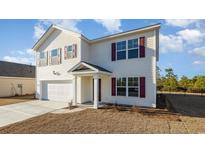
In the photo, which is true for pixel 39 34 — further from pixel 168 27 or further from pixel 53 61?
pixel 168 27

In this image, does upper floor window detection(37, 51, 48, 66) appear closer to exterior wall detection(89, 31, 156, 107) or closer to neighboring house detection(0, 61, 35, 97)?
exterior wall detection(89, 31, 156, 107)

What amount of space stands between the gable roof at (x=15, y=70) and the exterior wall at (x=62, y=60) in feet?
28.6

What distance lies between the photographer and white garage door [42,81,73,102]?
539 inches

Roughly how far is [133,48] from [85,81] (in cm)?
536

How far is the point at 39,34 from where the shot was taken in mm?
14953

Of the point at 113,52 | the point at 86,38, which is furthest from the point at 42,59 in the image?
the point at 113,52

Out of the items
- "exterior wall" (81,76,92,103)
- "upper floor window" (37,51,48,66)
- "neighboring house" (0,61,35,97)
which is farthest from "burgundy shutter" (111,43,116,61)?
"neighboring house" (0,61,35,97)

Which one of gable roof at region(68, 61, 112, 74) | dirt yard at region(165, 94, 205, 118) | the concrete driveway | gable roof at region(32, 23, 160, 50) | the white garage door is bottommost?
dirt yard at region(165, 94, 205, 118)

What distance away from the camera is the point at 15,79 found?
21.6 meters

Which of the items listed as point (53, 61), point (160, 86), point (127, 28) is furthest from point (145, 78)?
point (160, 86)

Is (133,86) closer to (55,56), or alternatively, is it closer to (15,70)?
(55,56)

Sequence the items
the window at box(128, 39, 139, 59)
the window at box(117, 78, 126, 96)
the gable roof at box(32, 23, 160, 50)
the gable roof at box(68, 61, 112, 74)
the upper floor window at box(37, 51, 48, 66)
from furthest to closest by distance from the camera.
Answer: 1. the upper floor window at box(37, 51, 48, 66)
2. the window at box(117, 78, 126, 96)
3. the window at box(128, 39, 139, 59)
4. the gable roof at box(68, 61, 112, 74)
5. the gable roof at box(32, 23, 160, 50)
